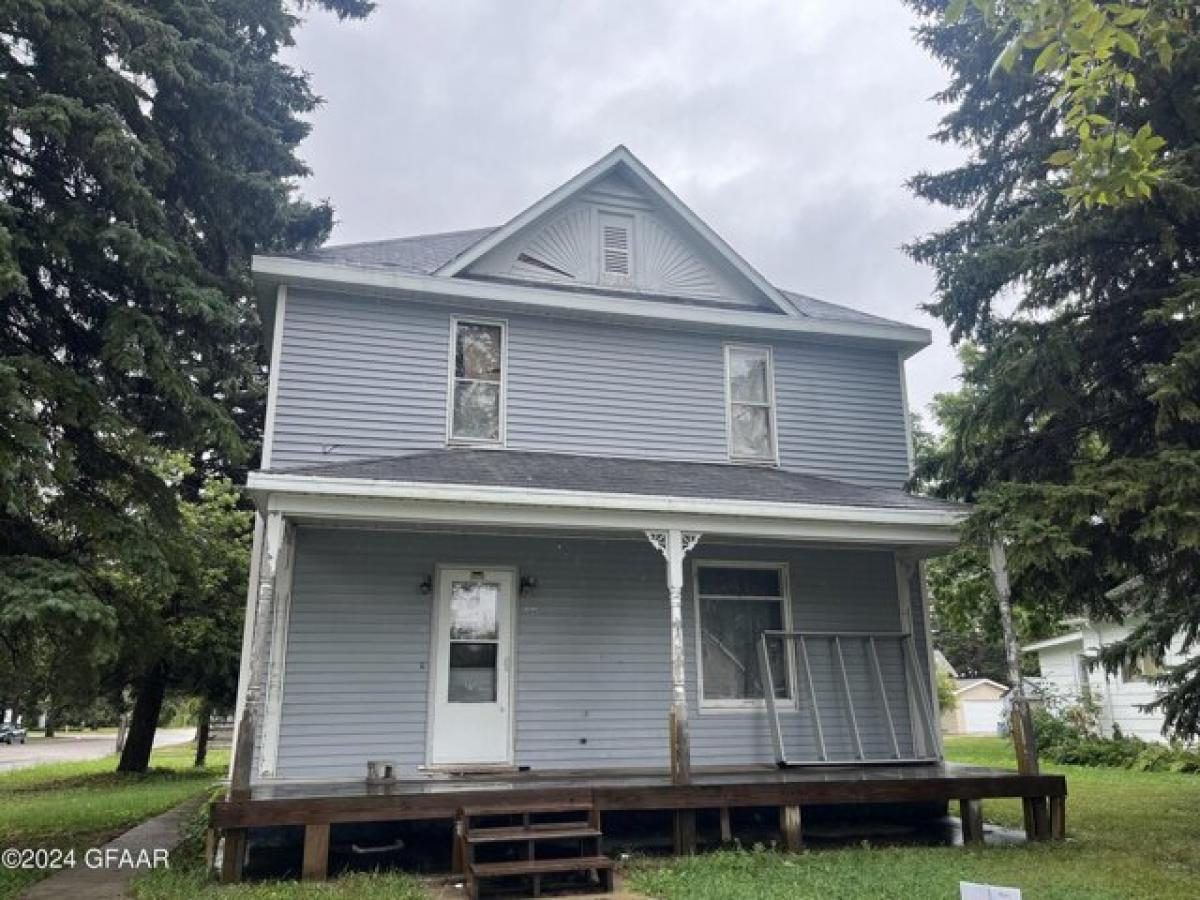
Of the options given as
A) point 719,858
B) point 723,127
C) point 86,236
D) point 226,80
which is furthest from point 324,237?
point 723,127

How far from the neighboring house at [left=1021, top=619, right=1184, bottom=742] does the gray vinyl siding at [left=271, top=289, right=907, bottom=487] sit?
332 inches

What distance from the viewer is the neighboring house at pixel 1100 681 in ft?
55.7

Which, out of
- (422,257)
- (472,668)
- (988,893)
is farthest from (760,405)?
(988,893)

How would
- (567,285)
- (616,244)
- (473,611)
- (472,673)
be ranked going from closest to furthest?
1. (472,673)
2. (473,611)
3. (567,285)
4. (616,244)

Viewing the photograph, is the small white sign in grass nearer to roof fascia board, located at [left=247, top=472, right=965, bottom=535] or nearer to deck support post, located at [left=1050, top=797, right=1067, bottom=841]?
roof fascia board, located at [left=247, top=472, right=965, bottom=535]

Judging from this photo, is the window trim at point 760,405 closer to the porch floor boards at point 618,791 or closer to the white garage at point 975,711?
the porch floor boards at point 618,791

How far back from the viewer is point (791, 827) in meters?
7.37

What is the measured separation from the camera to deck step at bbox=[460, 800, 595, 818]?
657 cm

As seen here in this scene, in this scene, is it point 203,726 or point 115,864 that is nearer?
point 115,864

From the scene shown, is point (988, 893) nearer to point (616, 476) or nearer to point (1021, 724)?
point (1021, 724)

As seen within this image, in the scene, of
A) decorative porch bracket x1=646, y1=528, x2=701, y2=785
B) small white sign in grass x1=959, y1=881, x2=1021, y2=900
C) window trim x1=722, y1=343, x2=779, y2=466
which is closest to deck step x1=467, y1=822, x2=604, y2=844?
decorative porch bracket x1=646, y1=528, x2=701, y2=785

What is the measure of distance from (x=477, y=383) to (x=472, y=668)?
3.11 m

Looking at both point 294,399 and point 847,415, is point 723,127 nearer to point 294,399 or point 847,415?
point 847,415

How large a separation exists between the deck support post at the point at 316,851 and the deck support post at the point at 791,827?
12.4 feet
